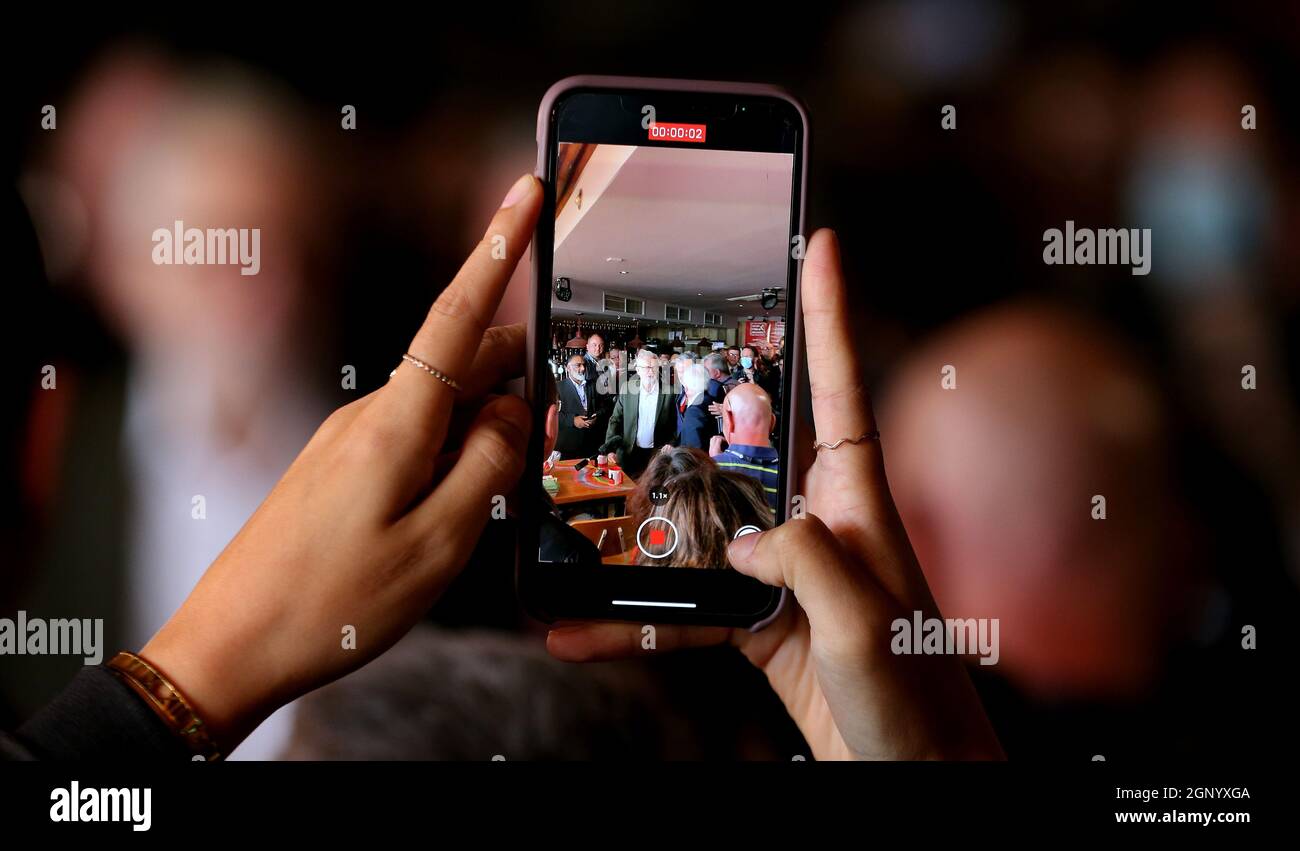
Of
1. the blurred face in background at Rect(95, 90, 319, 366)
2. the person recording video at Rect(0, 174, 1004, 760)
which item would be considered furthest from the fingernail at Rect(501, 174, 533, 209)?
the blurred face in background at Rect(95, 90, 319, 366)

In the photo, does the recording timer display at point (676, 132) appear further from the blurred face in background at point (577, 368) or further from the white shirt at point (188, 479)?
the white shirt at point (188, 479)

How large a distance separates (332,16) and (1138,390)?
0.75 meters

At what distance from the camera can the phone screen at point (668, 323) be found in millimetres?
450

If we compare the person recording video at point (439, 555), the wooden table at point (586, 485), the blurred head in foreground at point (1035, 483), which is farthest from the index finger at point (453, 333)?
the blurred head in foreground at point (1035, 483)

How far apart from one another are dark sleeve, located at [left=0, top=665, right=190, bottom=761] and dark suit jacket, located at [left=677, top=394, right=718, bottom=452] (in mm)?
351

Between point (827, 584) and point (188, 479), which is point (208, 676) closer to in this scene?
point (188, 479)

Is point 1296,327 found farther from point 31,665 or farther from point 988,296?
point 31,665

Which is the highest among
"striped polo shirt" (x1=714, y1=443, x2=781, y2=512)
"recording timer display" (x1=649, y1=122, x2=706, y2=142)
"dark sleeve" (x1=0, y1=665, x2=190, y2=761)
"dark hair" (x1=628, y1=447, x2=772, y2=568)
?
"recording timer display" (x1=649, y1=122, x2=706, y2=142)

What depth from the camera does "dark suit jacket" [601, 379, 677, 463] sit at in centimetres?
45

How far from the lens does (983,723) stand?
0.48 metres

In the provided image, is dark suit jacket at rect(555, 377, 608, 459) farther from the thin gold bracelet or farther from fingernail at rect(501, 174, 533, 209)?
the thin gold bracelet

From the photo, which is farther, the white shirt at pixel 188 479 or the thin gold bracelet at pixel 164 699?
the white shirt at pixel 188 479

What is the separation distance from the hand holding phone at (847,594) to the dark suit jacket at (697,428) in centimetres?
8

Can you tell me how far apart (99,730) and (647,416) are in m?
0.36
